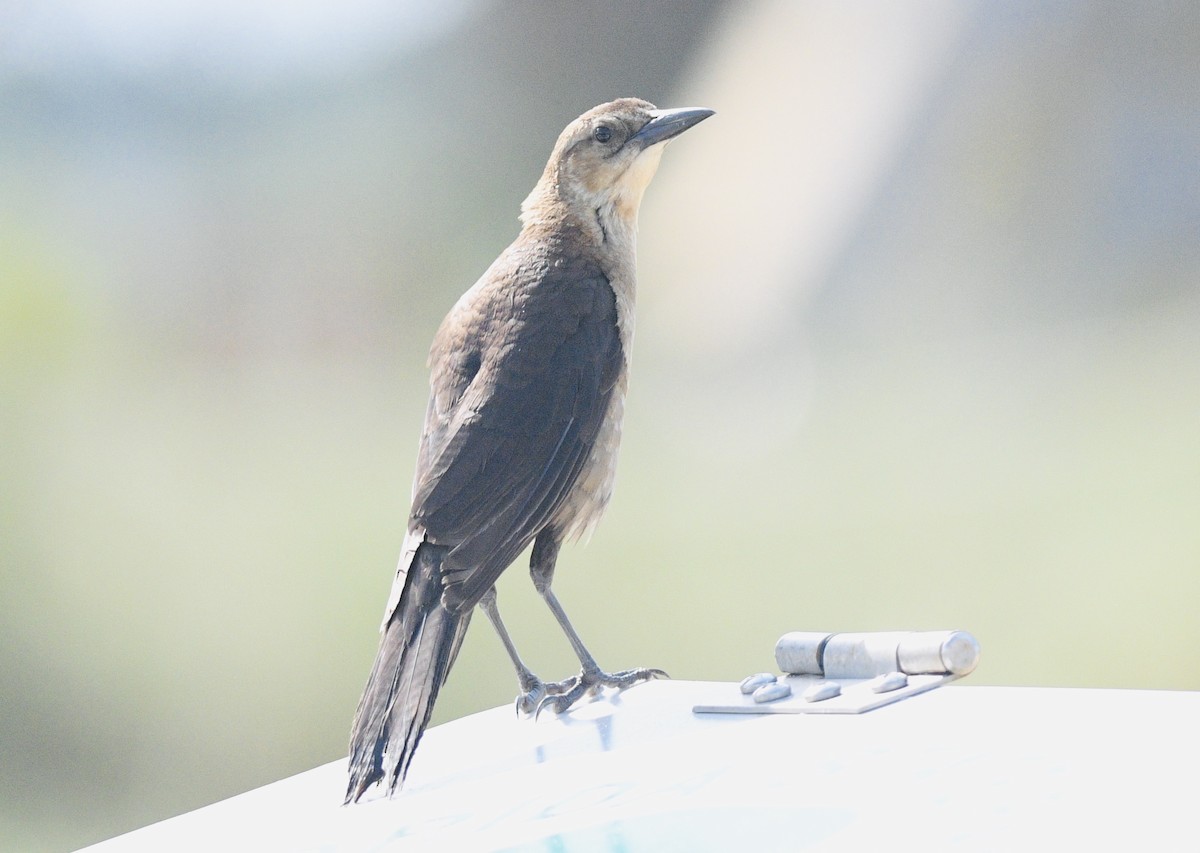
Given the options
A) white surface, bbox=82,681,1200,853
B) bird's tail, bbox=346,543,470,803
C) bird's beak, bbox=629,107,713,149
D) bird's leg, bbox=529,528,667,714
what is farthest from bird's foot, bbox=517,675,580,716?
bird's beak, bbox=629,107,713,149

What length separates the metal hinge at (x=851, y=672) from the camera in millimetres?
1856

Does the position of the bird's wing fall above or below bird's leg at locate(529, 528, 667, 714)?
above

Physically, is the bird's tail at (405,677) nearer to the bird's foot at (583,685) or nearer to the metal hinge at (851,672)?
the bird's foot at (583,685)

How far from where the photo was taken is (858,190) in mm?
4934

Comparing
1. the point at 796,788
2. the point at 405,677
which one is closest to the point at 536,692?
the point at 405,677

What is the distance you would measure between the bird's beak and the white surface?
1066mm

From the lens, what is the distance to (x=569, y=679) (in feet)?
7.37

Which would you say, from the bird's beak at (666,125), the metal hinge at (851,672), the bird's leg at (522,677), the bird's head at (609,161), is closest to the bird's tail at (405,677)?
the bird's leg at (522,677)

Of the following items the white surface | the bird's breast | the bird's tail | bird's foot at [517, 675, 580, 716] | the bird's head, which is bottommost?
the white surface

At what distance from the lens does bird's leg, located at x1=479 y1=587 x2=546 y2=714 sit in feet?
7.16

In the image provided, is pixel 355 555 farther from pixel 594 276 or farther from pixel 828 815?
pixel 828 815

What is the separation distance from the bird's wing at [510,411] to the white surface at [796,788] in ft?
0.96

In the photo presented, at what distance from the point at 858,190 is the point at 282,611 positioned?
2.61 meters

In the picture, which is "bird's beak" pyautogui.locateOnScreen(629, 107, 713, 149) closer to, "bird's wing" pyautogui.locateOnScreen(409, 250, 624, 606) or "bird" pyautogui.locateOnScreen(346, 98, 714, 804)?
"bird" pyautogui.locateOnScreen(346, 98, 714, 804)
